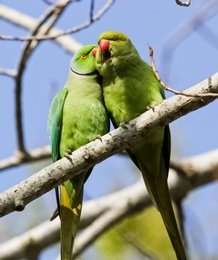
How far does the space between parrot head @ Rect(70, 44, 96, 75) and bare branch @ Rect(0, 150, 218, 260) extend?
1.28 meters

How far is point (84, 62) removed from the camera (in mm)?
4254

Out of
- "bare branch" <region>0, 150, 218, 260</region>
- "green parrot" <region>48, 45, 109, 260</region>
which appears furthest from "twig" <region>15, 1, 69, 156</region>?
"bare branch" <region>0, 150, 218, 260</region>

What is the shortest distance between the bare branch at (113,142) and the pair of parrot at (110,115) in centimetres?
46

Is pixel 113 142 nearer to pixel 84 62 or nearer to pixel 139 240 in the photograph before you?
pixel 84 62

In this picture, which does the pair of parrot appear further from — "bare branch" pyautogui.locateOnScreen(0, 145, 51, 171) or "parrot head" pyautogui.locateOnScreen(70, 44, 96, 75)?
"bare branch" pyautogui.locateOnScreen(0, 145, 51, 171)

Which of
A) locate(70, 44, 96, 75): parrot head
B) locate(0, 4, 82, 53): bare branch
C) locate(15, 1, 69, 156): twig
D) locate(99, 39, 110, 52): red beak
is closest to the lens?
locate(99, 39, 110, 52): red beak

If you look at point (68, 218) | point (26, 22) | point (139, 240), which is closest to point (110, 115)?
point (68, 218)

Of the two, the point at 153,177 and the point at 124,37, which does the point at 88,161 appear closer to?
the point at 153,177

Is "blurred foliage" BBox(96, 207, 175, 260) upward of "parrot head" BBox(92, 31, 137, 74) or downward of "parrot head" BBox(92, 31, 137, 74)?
downward

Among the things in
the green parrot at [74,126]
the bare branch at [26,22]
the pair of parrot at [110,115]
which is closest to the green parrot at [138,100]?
the pair of parrot at [110,115]

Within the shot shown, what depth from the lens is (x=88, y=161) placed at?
328 cm

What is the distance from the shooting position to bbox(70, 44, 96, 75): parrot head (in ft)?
13.7

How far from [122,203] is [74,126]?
120cm

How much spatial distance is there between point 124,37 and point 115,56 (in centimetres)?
22
